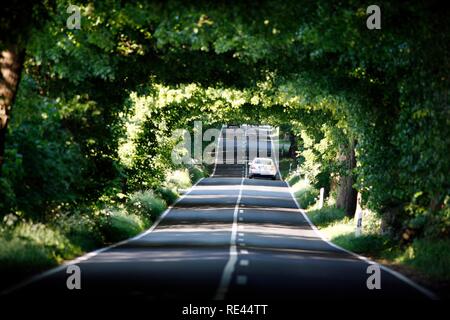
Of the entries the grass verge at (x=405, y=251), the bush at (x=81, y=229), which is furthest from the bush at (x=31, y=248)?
the grass verge at (x=405, y=251)

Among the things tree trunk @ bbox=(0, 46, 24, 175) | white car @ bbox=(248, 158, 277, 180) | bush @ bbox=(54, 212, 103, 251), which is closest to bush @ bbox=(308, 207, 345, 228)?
bush @ bbox=(54, 212, 103, 251)

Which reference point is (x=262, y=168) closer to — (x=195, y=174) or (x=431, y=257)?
(x=195, y=174)

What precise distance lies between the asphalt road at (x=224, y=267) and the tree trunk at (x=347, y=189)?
8.74ft

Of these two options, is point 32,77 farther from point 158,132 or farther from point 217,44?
point 158,132

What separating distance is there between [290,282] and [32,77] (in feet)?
36.0

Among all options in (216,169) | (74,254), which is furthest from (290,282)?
(216,169)

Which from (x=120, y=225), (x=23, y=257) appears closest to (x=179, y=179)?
(x=120, y=225)

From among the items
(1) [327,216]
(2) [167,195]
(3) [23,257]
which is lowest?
(3) [23,257]

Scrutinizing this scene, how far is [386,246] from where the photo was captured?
2616 centimetres

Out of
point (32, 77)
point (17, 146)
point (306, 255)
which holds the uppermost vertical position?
point (32, 77)

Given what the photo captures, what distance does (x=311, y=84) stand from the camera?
26672 mm

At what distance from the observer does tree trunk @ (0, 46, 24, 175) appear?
16547 millimetres

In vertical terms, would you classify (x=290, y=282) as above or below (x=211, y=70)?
below

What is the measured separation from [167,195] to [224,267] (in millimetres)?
30741
